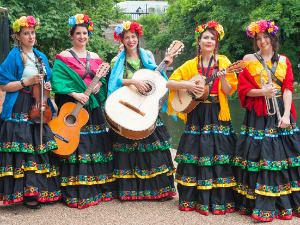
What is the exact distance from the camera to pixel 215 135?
4.12 metres

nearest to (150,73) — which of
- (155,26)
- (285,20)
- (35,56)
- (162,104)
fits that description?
(162,104)

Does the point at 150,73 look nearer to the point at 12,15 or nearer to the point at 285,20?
the point at 12,15

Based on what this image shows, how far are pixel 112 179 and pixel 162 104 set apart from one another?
1.04 meters

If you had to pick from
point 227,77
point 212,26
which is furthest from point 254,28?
point 227,77

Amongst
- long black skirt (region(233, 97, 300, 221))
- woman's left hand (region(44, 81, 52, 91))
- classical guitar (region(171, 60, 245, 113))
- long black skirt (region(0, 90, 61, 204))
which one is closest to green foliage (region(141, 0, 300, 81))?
classical guitar (region(171, 60, 245, 113))

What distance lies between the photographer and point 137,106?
4.21 m

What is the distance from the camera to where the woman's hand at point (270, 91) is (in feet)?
12.6

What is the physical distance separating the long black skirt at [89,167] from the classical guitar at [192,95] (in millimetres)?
926

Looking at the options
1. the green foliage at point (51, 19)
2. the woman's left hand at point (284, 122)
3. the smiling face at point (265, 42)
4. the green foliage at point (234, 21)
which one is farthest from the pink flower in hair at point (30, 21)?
the green foliage at point (234, 21)

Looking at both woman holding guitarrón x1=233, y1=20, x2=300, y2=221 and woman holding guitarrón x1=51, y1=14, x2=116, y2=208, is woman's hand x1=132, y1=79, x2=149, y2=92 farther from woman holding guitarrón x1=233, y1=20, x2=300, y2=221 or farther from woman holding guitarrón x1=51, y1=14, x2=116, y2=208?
woman holding guitarrón x1=233, y1=20, x2=300, y2=221

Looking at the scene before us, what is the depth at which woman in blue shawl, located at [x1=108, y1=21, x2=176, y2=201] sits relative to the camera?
4520 mm

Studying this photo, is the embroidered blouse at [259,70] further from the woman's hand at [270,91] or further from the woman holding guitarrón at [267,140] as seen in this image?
the woman's hand at [270,91]

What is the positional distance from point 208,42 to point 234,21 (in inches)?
637

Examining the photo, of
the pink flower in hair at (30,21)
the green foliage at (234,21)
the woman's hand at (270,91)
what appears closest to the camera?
the woman's hand at (270,91)
